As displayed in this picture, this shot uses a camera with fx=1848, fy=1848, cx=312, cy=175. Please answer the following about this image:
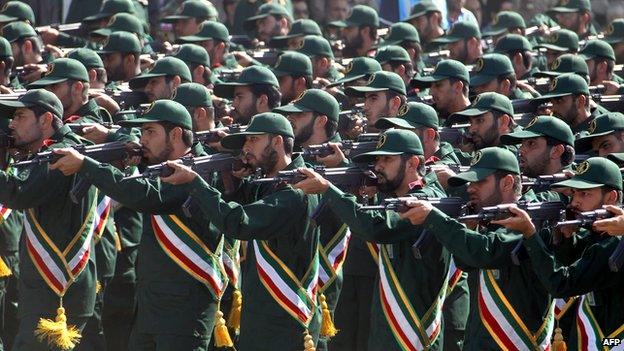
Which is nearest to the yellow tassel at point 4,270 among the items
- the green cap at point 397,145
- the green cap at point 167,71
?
the green cap at point 167,71

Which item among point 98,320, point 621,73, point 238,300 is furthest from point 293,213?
point 621,73

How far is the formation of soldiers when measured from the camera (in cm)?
1275

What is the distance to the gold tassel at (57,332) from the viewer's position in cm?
1441

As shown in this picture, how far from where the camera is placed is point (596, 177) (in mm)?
12555

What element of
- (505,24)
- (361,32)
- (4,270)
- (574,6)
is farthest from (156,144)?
(574,6)

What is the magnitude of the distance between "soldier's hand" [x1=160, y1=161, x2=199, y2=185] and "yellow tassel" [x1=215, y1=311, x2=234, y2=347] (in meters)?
1.44

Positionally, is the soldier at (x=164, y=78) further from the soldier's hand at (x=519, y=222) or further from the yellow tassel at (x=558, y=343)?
the soldier's hand at (x=519, y=222)

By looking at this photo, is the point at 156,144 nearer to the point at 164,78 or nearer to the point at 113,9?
the point at 164,78

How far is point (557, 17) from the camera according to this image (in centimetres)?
2606

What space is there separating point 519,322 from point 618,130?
3.03m

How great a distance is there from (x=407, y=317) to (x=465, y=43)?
377 inches

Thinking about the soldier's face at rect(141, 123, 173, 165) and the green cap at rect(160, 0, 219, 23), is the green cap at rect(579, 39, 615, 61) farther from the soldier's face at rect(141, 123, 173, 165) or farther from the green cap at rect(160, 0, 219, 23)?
the soldier's face at rect(141, 123, 173, 165)

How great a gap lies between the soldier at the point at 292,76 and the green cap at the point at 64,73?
2.69 metres

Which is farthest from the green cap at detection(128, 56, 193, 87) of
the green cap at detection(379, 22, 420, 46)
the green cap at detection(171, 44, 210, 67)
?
the green cap at detection(379, 22, 420, 46)
